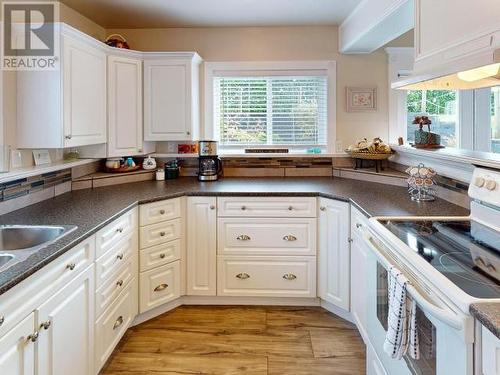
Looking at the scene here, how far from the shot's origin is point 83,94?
2885 mm

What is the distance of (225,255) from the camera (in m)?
3.12

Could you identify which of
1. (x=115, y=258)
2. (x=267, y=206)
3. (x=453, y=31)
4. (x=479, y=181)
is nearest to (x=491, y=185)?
(x=479, y=181)

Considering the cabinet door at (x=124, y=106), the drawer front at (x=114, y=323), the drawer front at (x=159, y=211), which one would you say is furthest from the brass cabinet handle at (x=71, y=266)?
the cabinet door at (x=124, y=106)

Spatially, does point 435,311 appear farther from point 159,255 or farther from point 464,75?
point 159,255

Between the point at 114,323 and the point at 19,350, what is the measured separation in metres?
1.03

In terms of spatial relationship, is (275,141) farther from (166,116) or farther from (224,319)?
(224,319)

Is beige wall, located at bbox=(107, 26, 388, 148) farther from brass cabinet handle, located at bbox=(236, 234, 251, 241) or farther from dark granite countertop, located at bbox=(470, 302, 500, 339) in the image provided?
dark granite countertop, located at bbox=(470, 302, 500, 339)

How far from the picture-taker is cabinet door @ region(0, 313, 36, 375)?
129 cm

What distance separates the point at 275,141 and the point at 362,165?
0.82 metres

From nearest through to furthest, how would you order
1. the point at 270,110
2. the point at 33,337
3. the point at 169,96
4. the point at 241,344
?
the point at 33,337
the point at 241,344
the point at 169,96
the point at 270,110

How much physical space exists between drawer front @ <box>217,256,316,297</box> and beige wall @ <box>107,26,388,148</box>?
1593 millimetres

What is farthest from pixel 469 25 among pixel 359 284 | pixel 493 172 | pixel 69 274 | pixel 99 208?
pixel 99 208

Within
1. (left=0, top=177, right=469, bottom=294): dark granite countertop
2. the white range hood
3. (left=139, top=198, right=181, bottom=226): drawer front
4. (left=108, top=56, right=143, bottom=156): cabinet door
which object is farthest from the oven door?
(left=108, top=56, right=143, bottom=156): cabinet door

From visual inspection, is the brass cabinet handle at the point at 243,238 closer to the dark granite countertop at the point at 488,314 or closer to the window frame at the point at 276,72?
the window frame at the point at 276,72
